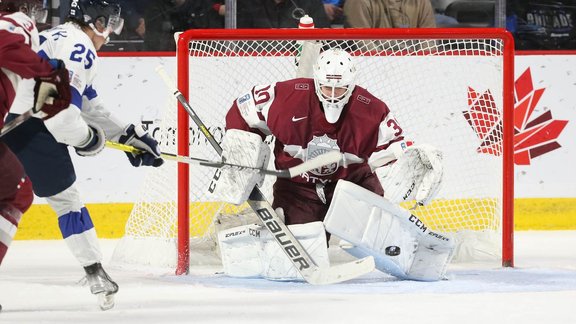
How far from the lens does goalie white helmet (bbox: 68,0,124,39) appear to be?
417 cm

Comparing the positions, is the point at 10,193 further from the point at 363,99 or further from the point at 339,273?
the point at 363,99

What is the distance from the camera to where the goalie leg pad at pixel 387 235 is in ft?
14.9

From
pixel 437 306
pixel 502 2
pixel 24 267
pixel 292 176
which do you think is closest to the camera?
pixel 437 306

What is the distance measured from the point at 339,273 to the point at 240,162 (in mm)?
557

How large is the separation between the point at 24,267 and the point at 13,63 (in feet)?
5.85

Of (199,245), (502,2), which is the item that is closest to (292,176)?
(199,245)

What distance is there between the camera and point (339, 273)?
457 centimetres

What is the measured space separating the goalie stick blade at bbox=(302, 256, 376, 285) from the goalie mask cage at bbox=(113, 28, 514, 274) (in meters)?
0.60

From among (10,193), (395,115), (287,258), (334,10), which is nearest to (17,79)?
(10,193)

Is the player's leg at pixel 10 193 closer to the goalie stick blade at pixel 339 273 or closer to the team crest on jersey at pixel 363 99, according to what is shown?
the goalie stick blade at pixel 339 273

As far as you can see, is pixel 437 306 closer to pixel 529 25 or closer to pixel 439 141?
pixel 439 141

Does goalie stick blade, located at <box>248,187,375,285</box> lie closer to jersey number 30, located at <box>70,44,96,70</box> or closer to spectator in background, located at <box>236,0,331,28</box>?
jersey number 30, located at <box>70,44,96,70</box>

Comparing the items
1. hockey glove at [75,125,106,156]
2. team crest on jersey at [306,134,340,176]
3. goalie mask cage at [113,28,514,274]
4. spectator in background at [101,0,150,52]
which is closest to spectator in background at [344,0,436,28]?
goalie mask cage at [113,28,514,274]

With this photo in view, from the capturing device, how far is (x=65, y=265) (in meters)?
5.24
